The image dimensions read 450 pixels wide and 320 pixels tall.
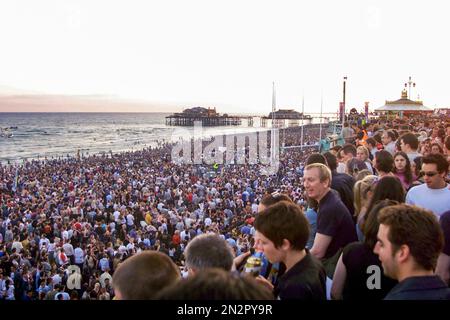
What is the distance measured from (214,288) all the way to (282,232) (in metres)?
1.50

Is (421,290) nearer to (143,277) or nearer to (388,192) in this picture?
(143,277)

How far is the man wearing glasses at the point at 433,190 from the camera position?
411 centimetres

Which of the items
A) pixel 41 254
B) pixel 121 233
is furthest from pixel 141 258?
pixel 121 233

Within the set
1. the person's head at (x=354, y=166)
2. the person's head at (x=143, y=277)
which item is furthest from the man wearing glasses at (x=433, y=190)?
the person's head at (x=143, y=277)

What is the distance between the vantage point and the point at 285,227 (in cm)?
268

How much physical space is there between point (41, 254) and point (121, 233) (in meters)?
3.08

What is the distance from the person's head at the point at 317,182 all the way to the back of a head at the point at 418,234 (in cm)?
157

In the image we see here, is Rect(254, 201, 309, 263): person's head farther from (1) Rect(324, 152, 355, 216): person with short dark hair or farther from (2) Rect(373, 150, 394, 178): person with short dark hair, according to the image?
(2) Rect(373, 150, 394, 178): person with short dark hair

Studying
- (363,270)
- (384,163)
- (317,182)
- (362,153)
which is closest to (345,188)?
(384,163)

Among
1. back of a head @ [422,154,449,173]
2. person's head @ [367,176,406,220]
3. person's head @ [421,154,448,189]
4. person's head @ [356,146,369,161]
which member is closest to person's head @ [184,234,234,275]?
person's head @ [367,176,406,220]

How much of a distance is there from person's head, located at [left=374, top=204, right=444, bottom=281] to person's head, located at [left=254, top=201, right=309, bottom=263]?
490mm
